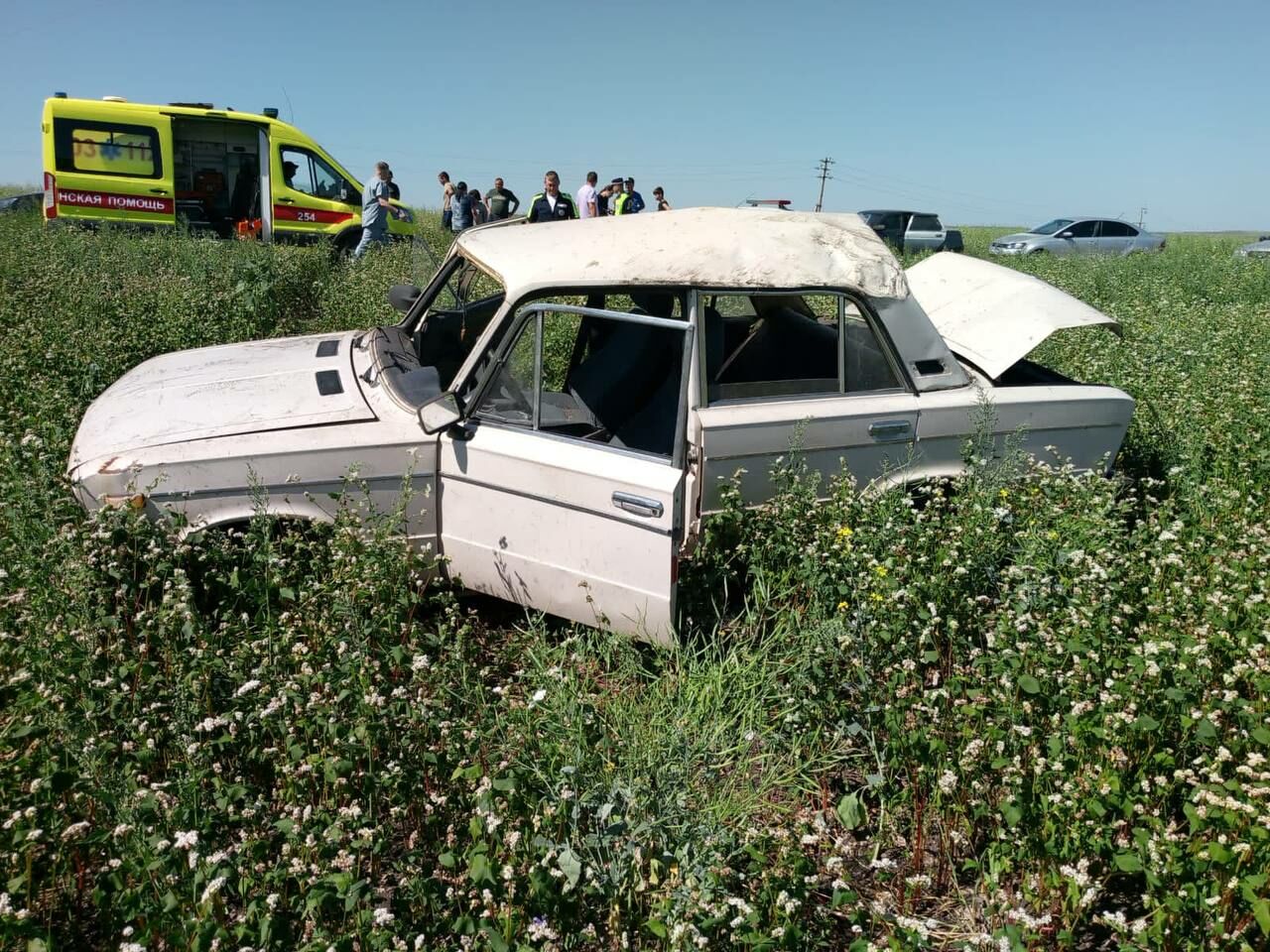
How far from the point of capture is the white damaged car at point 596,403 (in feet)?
12.5

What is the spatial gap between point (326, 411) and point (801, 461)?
2.18 meters

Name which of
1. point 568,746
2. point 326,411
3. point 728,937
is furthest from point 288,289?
point 728,937

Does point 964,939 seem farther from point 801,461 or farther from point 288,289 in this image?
point 288,289

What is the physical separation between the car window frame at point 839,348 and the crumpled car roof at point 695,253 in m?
0.04

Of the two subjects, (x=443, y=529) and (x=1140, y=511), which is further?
(x=1140, y=511)

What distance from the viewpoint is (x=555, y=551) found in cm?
390

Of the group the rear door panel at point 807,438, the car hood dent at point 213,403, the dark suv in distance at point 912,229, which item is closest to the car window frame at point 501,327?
the car hood dent at point 213,403

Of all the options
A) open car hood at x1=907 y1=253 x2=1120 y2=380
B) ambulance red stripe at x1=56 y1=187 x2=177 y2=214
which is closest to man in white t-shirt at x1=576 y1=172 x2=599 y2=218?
ambulance red stripe at x1=56 y1=187 x2=177 y2=214

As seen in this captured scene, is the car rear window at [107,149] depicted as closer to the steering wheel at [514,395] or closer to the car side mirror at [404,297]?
the car side mirror at [404,297]

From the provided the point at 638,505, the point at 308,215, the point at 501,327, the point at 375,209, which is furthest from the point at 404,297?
the point at 308,215

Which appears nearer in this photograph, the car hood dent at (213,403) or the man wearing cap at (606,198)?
the car hood dent at (213,403)

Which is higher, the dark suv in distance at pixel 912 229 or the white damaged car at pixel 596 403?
the dark suv in distance at pixel 912 229

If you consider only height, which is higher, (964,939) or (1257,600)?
(1257,600)

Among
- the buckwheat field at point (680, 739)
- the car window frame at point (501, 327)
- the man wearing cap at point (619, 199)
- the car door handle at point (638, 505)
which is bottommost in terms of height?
the buckwheat field at point (680, 739)
